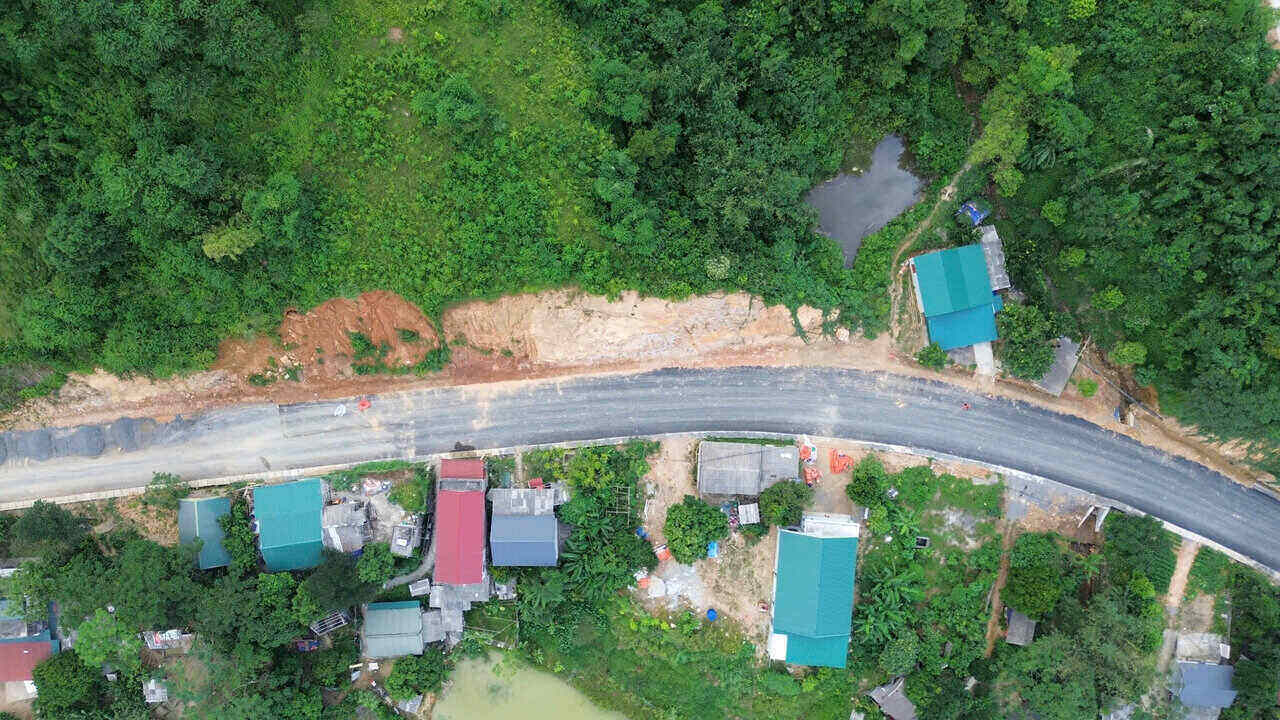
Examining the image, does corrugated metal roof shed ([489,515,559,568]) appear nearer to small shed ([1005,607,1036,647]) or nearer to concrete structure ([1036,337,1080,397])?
small shed ([1005,607,1036,647])

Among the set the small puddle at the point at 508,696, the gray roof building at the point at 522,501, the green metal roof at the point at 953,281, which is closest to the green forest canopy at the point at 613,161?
the green metal roof at the point at 953,281

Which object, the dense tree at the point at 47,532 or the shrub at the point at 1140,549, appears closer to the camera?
the dense tree at the point at 47,532

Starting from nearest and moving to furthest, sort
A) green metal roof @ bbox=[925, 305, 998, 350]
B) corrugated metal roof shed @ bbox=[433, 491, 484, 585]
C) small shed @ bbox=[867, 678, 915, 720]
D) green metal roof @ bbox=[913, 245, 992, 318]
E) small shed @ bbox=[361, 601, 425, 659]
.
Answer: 1. corrugated metal roof shed @ bbox=[433, 491, 484, 585]
2. small shed @ bbox=[361, 601, 425, 659]
3. green metal roof @ bbox=[913, 245, 992, 318]
4. small shed @ bbox=[867, 678, 915, 720]
5. green metal roof @ bbox=[925, 305, 998, 350]

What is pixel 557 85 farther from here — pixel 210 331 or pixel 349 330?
pixel 210 331

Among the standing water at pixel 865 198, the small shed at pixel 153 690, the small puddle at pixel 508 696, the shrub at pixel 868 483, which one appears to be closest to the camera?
the small shed at pixel 153 690

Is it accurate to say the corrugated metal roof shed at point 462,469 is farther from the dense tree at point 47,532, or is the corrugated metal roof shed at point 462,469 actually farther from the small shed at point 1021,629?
the small shed at point 1021,629

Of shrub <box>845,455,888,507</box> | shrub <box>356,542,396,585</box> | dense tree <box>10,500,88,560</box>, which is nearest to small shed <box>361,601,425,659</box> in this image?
shrub <box>356,542,396,585</box>

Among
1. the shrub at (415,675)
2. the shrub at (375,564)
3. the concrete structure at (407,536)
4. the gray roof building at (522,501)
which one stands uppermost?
the gray roof building at (522,501)
